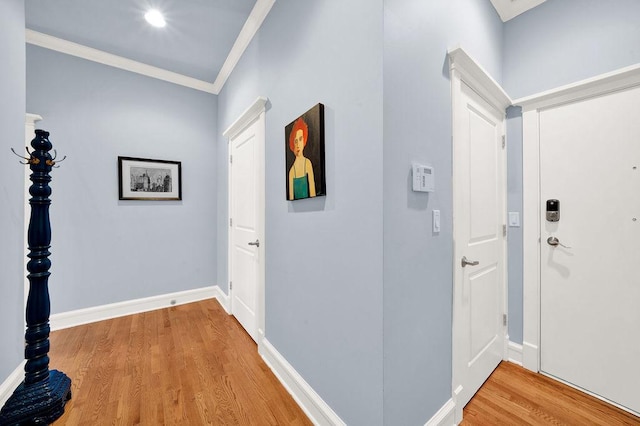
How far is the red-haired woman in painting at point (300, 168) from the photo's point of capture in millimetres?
1521

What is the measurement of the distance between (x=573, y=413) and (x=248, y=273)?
254cm

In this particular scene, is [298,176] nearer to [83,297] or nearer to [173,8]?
[173,8]

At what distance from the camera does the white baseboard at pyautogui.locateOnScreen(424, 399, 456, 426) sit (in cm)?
129

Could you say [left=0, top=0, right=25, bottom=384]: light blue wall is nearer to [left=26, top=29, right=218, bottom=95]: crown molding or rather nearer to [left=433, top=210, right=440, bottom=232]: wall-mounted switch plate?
[left=26, top=29, right=218, bottom=95]: crown molding

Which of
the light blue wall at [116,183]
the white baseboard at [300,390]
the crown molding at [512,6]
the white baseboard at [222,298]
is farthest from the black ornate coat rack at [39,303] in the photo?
the crown molding at [512,6]

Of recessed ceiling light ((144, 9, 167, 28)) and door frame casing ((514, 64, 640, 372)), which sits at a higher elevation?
recessed ceiling light ((144, 9, 167, 28))

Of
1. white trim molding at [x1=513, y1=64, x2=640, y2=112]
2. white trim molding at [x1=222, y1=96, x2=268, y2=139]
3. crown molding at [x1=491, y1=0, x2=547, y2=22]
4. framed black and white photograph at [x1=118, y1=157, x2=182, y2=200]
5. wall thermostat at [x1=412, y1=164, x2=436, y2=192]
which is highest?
crown molding at [x1=491, y1=0, x2=547, y2=22]

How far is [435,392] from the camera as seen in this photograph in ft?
4.33

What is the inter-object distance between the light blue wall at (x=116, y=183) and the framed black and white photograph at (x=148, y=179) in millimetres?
78

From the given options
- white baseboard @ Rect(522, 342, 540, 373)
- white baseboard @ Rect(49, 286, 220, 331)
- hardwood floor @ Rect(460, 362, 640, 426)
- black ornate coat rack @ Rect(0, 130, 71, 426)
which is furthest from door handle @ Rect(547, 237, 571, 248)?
white baseboard @ Rect(49, 286, 220, 331)

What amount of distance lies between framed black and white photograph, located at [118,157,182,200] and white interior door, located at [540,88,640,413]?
3784mm

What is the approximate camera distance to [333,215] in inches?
54.4

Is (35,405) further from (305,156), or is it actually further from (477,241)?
(477,241)

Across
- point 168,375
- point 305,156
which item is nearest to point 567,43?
point 305,156
